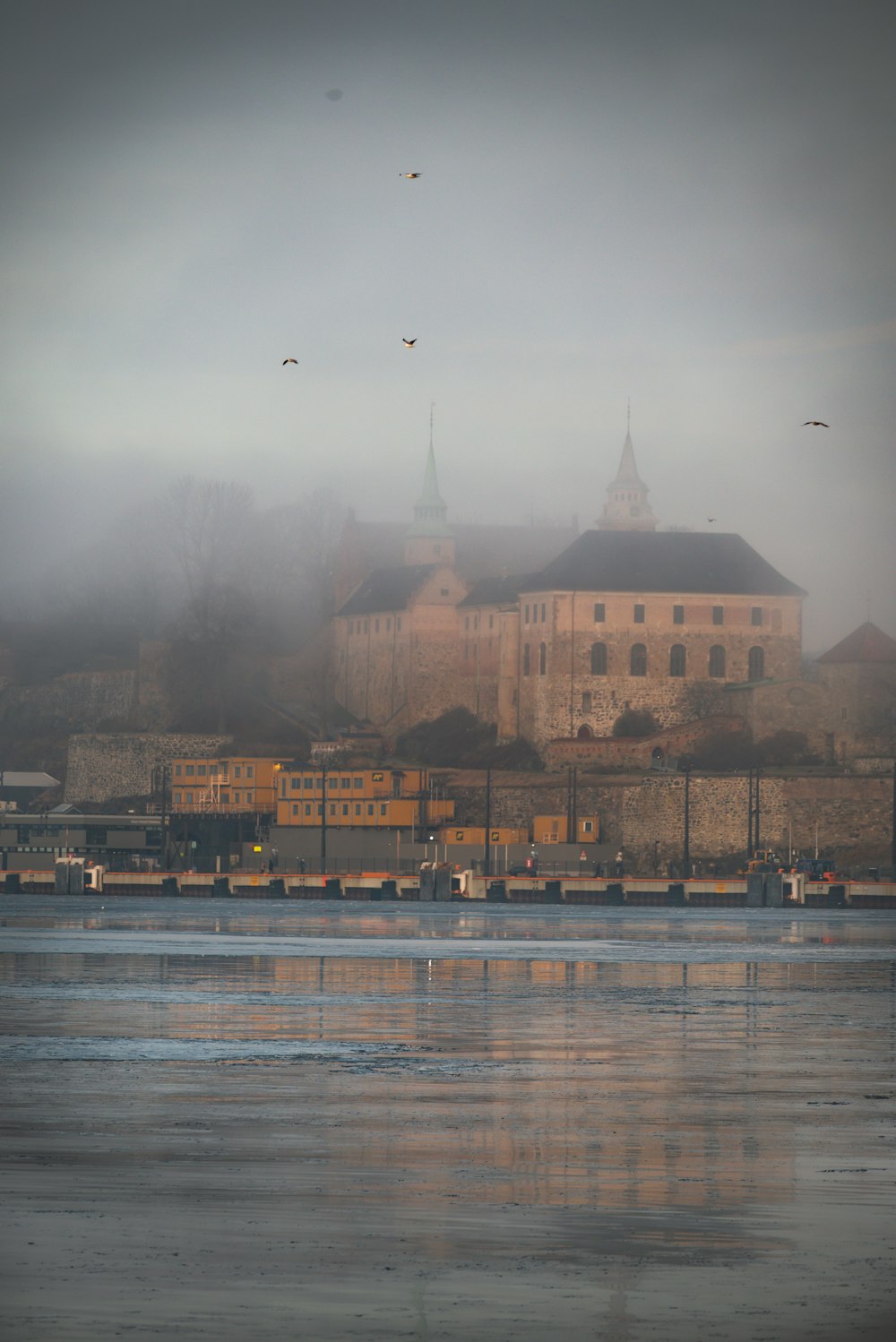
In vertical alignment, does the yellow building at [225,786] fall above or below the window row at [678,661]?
below

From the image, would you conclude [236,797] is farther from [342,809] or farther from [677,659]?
[677,659]

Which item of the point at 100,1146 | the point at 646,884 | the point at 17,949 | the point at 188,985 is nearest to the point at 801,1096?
the point at 100,1146

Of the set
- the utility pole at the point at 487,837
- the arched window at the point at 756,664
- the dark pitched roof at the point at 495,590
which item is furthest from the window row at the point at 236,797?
the arched window at the point at 756,664

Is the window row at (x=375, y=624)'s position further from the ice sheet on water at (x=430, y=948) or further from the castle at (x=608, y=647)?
the ice sheet on water at (x=430, y=948)

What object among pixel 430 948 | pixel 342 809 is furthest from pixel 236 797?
pixel 430 948

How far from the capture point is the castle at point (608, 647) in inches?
4001

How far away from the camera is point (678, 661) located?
105250mm

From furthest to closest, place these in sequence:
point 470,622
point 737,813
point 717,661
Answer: point 470,622
point 717,661
point 737,813

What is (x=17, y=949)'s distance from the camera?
132ft

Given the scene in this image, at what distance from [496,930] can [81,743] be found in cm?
6507

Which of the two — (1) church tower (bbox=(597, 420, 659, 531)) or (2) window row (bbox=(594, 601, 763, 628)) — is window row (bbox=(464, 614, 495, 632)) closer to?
(2) window row (bbox=(594, 601, 763, 628))

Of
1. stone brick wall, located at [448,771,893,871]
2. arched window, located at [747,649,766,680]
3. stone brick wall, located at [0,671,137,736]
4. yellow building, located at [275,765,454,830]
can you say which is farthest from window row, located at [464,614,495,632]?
stone brick wall, located at [448,771,893,871]

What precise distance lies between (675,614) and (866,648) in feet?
31.7

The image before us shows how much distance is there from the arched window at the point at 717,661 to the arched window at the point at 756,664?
4.09 feet
